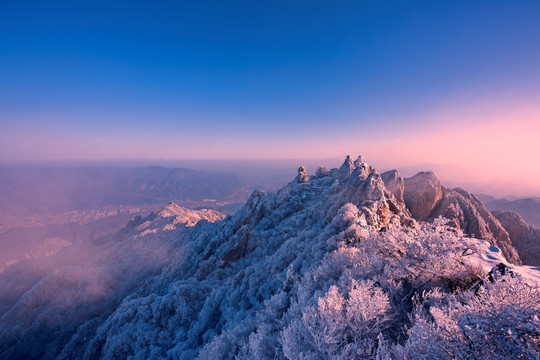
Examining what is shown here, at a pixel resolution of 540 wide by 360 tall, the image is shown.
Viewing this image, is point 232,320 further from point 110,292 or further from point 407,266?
point 110,292

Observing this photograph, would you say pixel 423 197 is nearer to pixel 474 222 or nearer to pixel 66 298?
pixel 474 222

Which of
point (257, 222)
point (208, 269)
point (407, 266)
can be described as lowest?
point (208, 269)

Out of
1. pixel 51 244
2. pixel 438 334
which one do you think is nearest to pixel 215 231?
pixel 438 334

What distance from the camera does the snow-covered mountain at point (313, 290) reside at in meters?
6.87

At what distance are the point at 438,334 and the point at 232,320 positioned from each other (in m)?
17.3

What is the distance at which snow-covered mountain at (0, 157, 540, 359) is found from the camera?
6.87 meters

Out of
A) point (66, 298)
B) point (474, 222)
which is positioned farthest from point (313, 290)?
point (66, 298)

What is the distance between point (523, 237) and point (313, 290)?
57.1 metres

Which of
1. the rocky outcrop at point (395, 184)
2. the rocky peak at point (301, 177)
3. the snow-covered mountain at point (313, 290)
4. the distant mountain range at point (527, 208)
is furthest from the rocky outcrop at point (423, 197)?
the distant mountain range at point (527, 208)

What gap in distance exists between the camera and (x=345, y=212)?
77.1 ft

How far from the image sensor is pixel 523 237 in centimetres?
4184

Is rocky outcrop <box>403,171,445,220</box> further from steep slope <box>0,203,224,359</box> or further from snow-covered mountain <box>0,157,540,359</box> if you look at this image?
steep slope <box>0,203,224,359</box>

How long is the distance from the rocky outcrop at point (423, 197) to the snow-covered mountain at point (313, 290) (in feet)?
0.87

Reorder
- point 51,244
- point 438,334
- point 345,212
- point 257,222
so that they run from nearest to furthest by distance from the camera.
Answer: point 438,334 → point 345,212 → point 257,222 → point 51,244
